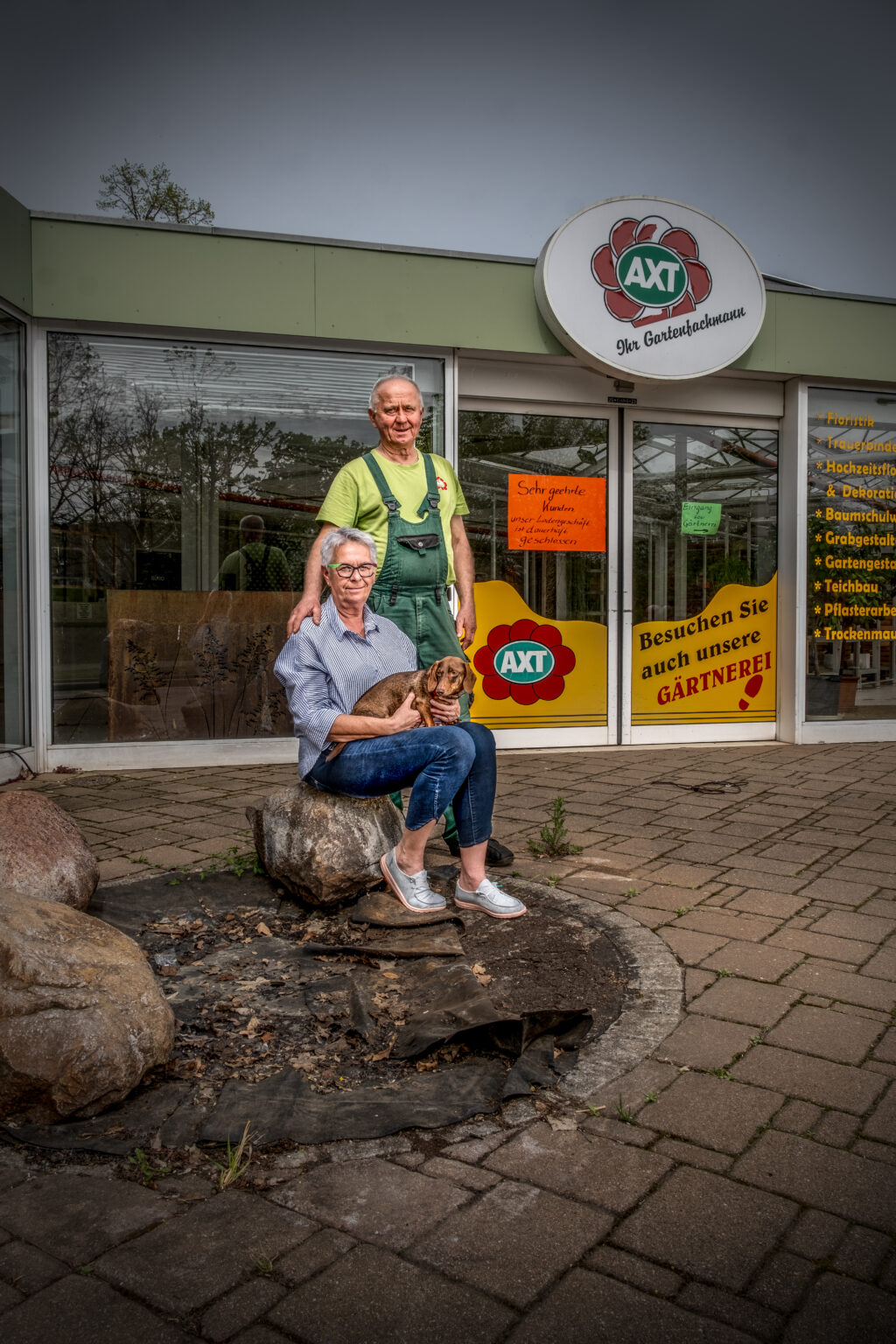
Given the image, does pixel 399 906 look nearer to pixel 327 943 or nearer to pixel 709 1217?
pixel 327 943

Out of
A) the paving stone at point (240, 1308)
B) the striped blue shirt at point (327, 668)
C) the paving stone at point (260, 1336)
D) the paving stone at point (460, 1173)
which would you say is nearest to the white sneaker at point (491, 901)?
the striped blue shirt at point (327, 668)

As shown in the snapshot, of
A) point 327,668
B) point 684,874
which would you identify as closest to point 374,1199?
point 327,668

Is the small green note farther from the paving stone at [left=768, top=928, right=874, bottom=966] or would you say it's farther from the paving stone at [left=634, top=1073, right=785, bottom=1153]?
the paving stone at [left=634, top=1073, right=785, bottom=1153]

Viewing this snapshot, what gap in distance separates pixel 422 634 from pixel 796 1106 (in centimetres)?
260

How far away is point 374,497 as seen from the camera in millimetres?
4520

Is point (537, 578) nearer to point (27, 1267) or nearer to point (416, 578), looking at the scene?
point (416, 578)

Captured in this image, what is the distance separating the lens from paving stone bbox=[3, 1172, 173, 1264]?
6.44 ft

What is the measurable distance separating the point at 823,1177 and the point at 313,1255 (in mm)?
1085

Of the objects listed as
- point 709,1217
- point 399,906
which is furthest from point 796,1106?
point 399,906

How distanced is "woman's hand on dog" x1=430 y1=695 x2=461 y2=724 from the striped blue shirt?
0.30m

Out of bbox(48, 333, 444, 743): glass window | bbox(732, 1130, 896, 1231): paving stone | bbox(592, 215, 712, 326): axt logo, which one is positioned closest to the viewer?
bbox(732, 1130, 896, 1231): paving stone

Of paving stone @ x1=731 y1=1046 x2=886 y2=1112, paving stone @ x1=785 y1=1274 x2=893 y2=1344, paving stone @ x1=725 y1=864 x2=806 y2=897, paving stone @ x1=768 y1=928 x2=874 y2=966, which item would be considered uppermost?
paving stone @ x1=725 y1=864 x2=806 y2=897

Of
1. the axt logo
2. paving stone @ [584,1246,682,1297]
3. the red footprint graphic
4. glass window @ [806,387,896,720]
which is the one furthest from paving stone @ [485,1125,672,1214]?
glass window @ [806,387,896,720]

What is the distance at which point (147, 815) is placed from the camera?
5.83 metres
